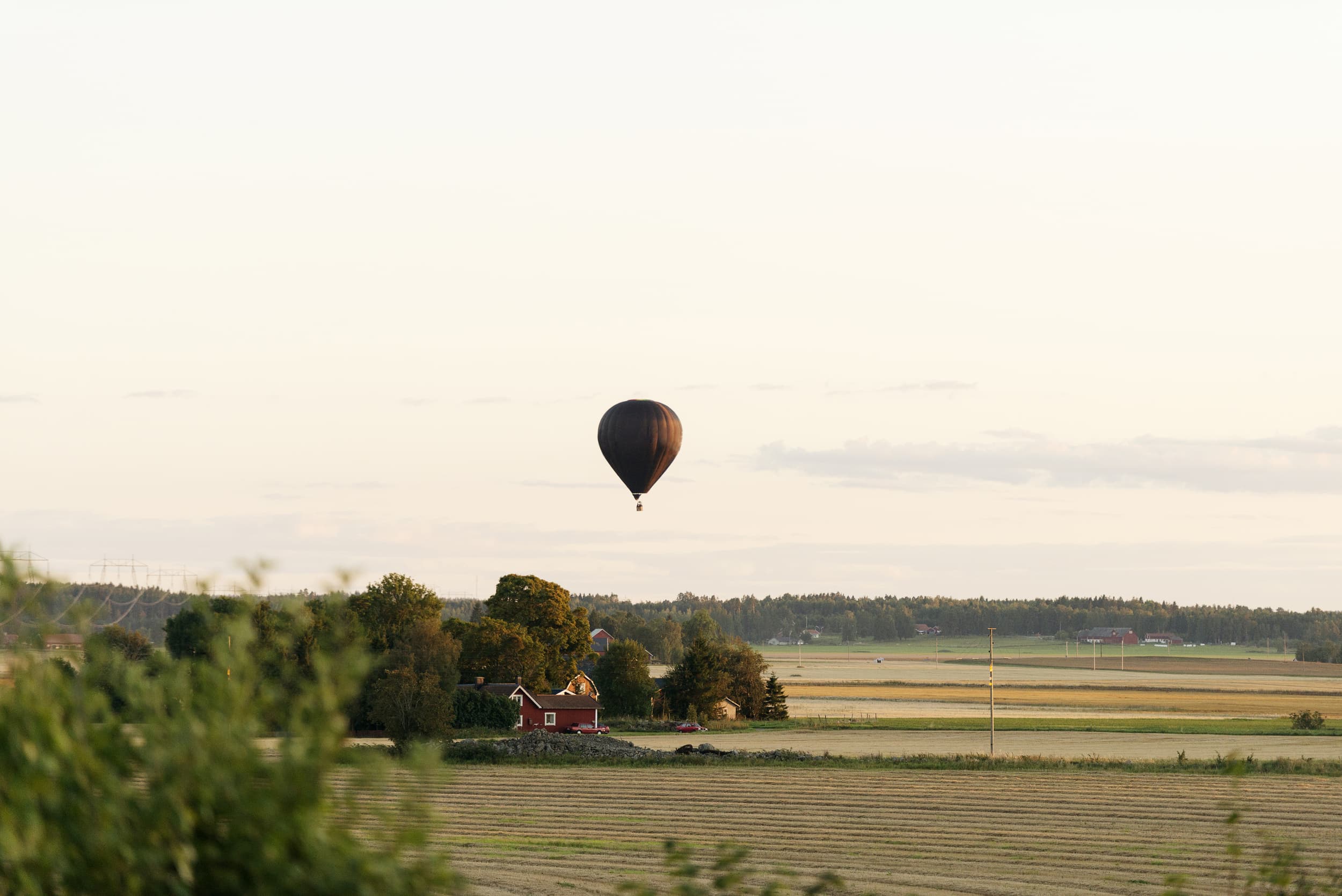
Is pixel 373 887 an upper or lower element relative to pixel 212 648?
lower

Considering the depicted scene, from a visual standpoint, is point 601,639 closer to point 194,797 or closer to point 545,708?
point 545,708

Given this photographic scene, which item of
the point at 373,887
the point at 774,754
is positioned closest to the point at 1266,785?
the point at 774,754

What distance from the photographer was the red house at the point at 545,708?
96.3 meters

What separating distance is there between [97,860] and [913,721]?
103513mm

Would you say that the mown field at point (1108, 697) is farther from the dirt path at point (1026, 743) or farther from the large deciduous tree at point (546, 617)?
the large deciduous tree at point (546, 617)

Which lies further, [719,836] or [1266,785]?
[1266,785]

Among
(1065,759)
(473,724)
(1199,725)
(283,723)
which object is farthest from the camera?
(1199,725)

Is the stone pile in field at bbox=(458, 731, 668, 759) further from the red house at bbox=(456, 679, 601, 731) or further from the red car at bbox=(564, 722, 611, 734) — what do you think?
the red house at bbox=(456, 679, 601, 731)

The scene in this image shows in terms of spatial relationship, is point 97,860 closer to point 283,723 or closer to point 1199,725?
point 283,723

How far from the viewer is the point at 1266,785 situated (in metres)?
56.7

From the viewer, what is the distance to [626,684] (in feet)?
361

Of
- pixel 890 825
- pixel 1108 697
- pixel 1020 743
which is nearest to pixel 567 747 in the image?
pixel 1020 743

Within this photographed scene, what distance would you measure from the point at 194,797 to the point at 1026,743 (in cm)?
8259

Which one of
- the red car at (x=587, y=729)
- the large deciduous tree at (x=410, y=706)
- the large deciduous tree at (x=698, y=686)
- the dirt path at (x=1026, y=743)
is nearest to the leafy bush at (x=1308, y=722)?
the dirt path at (x=1026, y=743)
